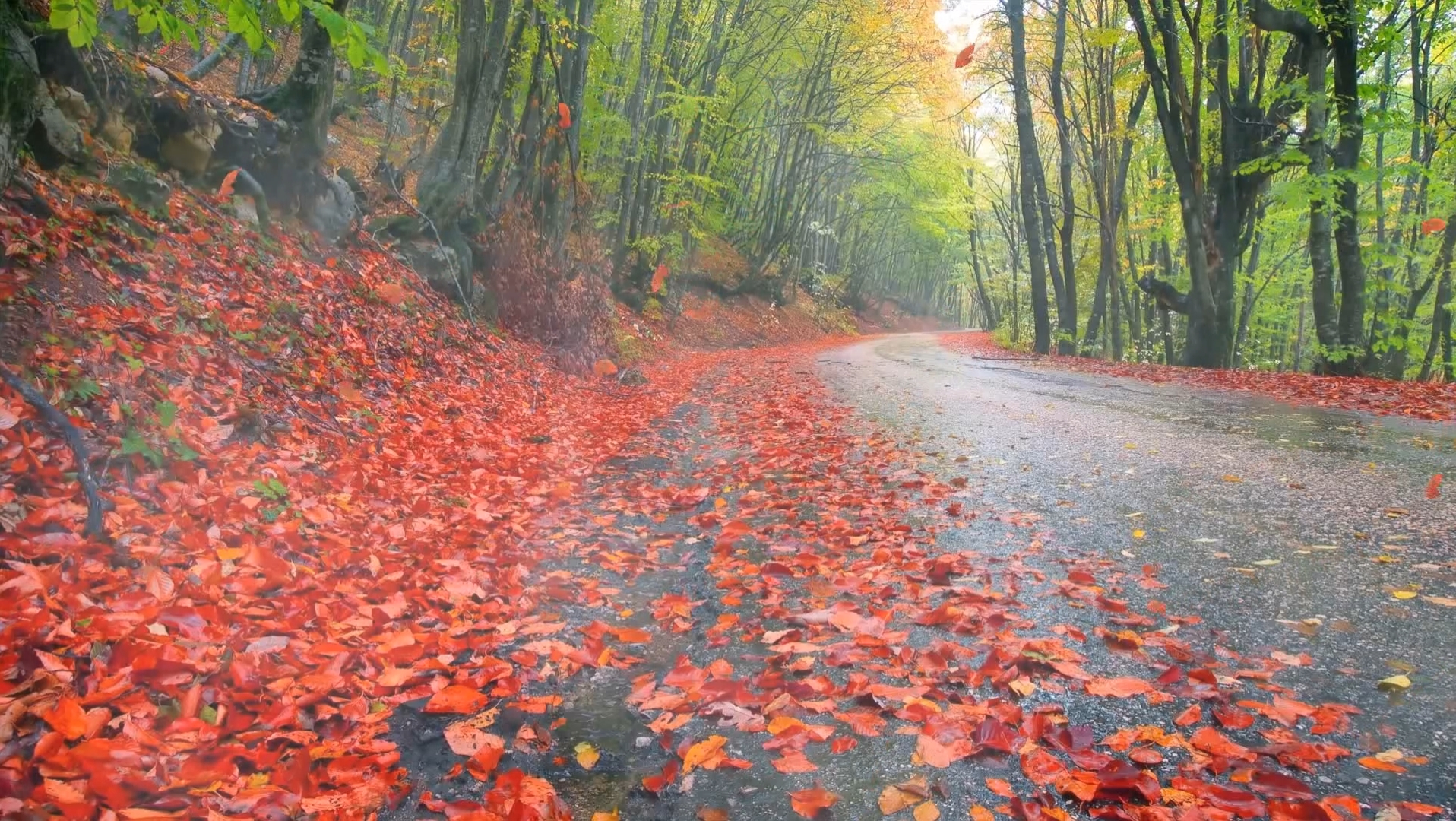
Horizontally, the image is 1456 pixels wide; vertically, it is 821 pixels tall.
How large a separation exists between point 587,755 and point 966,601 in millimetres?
1596

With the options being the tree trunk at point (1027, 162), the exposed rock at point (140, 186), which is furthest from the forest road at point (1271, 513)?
the tree trunk at point (1027, 162)

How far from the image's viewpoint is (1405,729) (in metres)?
1.95

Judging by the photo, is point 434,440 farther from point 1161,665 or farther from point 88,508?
point 1161,665

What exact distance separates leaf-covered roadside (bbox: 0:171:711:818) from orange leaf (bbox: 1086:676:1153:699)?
1.93 metres

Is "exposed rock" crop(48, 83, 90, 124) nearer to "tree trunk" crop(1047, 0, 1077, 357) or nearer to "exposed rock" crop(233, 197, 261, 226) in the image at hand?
"exposed rock" crop(233, 197, 261, 226)

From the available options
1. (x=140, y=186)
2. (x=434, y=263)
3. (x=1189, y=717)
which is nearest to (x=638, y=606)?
(x=1189, y=717)

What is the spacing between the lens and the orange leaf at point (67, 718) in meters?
1.98

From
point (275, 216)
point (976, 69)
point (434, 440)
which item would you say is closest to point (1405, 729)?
point (434, 440)

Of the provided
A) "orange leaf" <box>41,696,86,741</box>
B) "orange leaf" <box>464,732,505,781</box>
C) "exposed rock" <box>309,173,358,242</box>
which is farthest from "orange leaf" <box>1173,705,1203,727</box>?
"exposed rock" <box>309,173,358,242</box>

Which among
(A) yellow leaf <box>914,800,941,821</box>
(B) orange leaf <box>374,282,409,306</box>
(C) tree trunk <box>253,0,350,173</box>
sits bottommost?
(A) yellow leaf <box>914,800,941,821</box>

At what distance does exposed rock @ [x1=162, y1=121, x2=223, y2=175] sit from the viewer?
615 centimetres

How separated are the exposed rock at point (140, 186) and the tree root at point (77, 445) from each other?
2657 millimetres

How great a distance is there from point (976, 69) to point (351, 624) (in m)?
18.6

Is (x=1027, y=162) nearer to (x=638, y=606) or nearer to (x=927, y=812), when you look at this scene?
(x=638, y=606)
